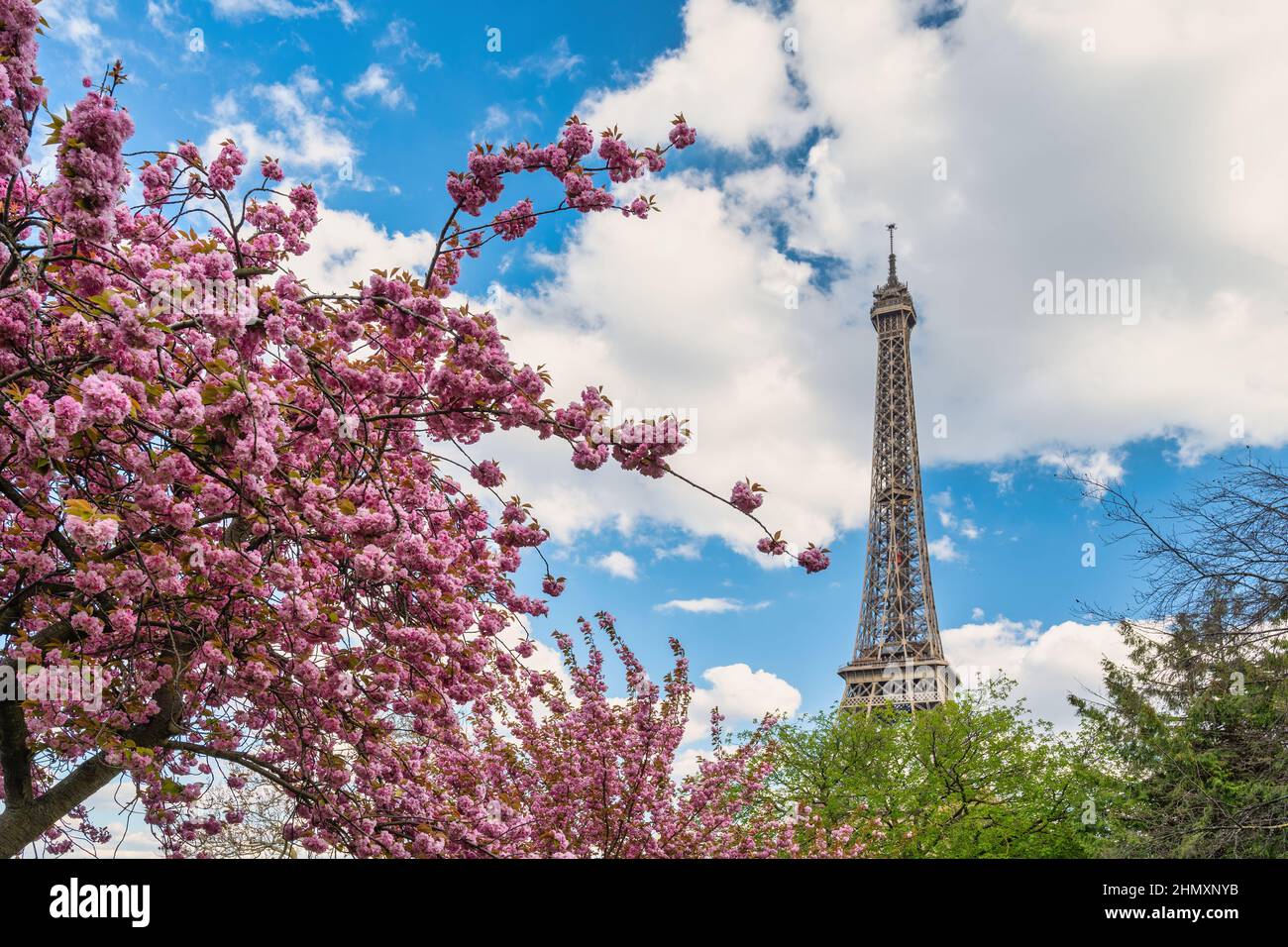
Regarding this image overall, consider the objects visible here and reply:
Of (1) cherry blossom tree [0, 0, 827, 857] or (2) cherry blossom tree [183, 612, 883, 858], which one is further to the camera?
(2) cherry blossom tree [183, 612, 883, 858]

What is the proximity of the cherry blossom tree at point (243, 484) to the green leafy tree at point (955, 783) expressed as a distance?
37.0 feet

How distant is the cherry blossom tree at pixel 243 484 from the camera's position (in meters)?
3.45

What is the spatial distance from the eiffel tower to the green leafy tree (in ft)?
36.4

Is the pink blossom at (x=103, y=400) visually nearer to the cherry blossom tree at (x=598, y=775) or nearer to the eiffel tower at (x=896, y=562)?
the cherry blossom tree at (x=598, y=775)

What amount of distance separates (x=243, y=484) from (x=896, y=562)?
124 feet

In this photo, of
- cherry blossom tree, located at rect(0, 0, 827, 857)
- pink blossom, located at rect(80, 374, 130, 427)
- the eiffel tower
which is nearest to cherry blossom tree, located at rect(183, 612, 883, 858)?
cherry blossom tree, located at rect(0, 0, 827, 857)

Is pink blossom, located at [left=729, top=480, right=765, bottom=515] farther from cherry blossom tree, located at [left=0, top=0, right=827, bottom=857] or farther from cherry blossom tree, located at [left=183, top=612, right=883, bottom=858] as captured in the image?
cherry blossom tree, located at [left=183, top=612, right=883, bottom=858]

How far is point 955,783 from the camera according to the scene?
59.8 ft

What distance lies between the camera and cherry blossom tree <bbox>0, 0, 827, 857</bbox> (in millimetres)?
3453

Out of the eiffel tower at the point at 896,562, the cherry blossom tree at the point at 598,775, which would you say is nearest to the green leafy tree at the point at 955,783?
the cherry blossom tree at the point at 598,775

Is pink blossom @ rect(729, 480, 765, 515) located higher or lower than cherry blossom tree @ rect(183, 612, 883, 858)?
higher

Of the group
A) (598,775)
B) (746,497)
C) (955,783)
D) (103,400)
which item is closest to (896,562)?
(955,783)

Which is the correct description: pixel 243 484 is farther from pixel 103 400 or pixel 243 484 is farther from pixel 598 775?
pixel 598 775
